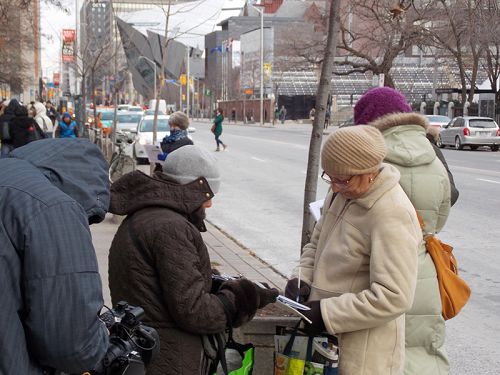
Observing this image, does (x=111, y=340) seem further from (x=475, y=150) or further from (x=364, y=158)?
(x=475, y=150)

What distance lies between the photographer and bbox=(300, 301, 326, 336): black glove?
9.86 ft

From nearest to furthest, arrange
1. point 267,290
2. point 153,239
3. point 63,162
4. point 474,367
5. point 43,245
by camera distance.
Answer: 1. point 43,245
2. point 63,162
3. point 153,239
4. point 267,290
5. point 474,367

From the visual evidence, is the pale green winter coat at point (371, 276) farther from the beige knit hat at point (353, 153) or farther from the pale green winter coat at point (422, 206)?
the pale green winter coat at point (422, 206)

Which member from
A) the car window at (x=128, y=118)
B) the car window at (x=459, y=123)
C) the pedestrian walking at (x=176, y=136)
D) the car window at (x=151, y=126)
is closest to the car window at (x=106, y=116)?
the car window at (x=128, y=118)

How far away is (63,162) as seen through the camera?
2.32m

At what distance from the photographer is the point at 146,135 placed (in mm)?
26391

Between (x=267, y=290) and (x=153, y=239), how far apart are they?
22.4 inches

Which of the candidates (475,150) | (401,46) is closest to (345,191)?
(475,150)

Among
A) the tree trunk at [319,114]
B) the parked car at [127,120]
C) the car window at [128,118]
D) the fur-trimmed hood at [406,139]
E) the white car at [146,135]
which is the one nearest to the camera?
the fur-trimmed hood at [406,139]

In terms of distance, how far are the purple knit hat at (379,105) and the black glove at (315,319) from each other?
1.15 meters

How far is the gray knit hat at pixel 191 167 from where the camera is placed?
A: 316cm

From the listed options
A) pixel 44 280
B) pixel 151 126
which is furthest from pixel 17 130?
pixel 44 280

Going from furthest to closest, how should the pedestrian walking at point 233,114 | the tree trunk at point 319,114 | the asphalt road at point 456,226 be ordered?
1. the pedestrian walking at point 233,114
2. the asphalt road at point 456,226
3. the tree trunk at point 319,114

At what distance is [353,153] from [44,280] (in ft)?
4.43
